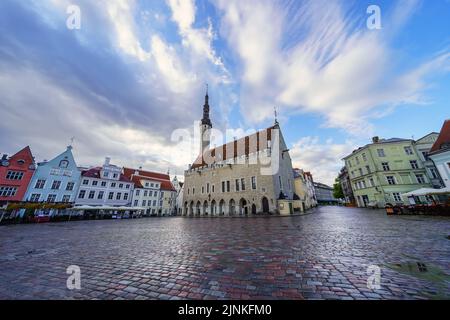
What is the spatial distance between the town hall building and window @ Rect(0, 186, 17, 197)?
25.6m

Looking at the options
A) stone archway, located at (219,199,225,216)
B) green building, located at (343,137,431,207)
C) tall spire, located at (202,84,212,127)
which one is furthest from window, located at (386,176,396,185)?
tall spire, located at (202,84,212,127)

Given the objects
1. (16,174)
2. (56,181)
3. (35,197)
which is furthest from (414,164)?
(16,174)

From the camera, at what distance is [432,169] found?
2455cm

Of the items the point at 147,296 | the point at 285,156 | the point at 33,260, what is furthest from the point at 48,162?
the point at 285,156

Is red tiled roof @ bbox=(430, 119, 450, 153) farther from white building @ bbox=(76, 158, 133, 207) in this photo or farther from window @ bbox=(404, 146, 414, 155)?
white building @ bbox=(76, 158, 133, 207)

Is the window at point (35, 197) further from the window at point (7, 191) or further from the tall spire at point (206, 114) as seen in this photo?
the tall spire at point (206, 114)

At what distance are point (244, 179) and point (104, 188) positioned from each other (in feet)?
89.6

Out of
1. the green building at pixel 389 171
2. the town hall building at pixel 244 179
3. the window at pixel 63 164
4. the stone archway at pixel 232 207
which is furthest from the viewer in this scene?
the stone archway at pixel 232 207

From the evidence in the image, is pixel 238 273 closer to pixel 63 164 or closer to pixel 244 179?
pixel 244 179

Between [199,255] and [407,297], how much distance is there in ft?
14.8

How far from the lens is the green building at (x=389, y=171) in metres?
25.2

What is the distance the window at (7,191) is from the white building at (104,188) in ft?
23.8

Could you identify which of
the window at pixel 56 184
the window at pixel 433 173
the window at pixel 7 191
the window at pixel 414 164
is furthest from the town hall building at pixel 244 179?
the window at pixel 7 191

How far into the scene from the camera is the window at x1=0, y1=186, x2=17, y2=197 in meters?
22.0
